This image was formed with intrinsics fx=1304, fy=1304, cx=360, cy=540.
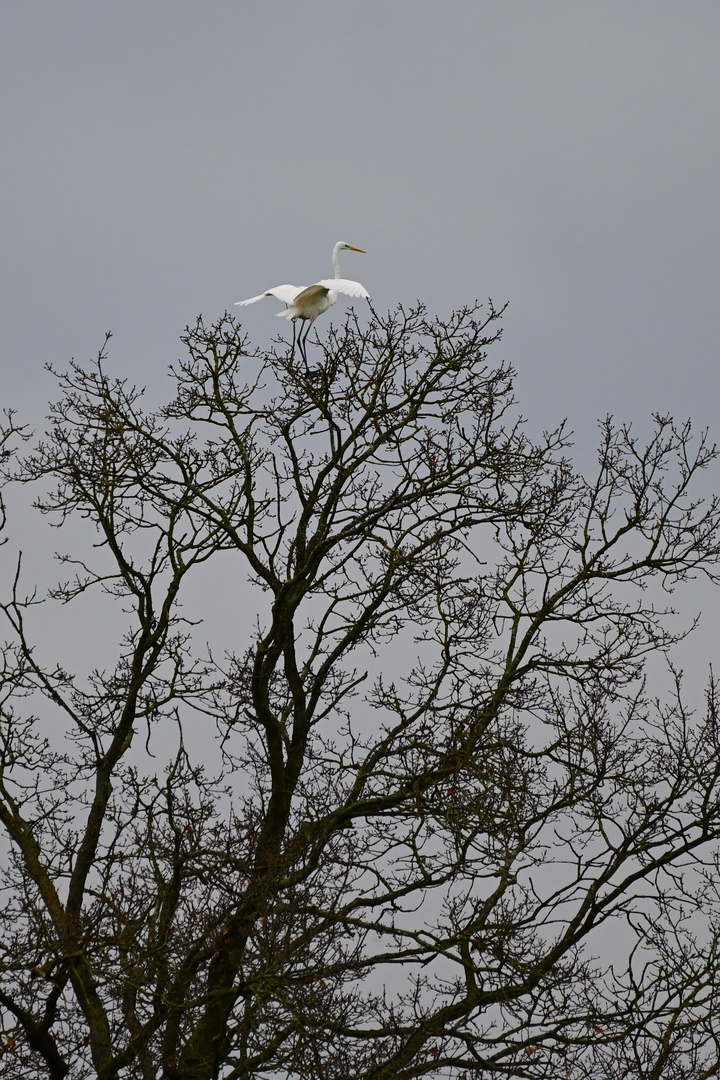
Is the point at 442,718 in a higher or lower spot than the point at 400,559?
lower

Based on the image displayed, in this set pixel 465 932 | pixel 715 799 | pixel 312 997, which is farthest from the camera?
pixel 715 799

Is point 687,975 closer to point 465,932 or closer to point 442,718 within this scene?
point 465,932

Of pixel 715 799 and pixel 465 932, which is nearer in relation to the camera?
pixel 465 932

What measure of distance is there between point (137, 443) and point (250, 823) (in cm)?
332

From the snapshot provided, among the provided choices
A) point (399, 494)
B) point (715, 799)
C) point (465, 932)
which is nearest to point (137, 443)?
point (399, 494)

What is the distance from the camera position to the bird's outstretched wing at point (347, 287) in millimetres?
12188

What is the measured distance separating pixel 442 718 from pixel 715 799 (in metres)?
2.24

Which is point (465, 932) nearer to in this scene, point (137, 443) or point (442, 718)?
point (442, 718)

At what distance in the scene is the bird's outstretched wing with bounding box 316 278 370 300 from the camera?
1219 centimetres

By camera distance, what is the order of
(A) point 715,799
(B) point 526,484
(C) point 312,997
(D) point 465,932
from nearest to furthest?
(C) point 312,997 < (D) point 465,932 < (A) point 715,799 < (B) point 526,484

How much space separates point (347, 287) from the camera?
1237 centimetres

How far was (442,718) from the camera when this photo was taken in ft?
34.3

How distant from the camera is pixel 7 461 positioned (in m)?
11.3

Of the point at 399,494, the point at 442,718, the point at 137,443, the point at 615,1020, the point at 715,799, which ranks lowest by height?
the point at 615,1020
